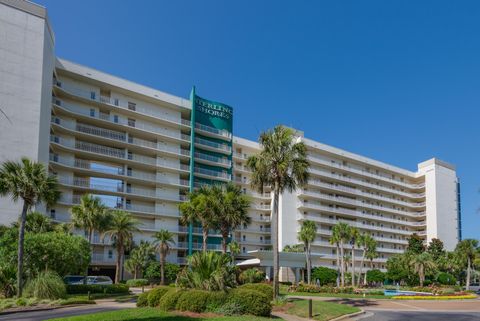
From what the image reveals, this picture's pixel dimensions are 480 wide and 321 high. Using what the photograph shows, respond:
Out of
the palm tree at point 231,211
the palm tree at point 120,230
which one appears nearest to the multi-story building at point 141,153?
the palm tree at point 120,230

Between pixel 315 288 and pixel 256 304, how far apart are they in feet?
105

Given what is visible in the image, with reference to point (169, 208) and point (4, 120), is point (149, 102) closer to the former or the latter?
point (169, 208)

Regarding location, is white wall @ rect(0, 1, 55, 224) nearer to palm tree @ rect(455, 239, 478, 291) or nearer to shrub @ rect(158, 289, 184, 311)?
shrub @ rect(158, 289, 184, 311)

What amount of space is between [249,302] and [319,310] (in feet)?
23.8

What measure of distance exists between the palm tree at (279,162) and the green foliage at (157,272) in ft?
116

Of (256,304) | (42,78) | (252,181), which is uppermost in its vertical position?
(42,78)

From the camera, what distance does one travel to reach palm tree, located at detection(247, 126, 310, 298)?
34.1 m

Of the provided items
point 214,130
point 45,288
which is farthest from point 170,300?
point 214,130

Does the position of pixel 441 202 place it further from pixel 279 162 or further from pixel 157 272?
pixel 279 162

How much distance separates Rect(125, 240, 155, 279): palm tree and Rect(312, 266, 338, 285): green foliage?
30.1 m

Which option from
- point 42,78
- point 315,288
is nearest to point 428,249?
point 315,288

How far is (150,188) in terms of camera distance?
75.6 metres

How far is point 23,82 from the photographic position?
55500 millimetres

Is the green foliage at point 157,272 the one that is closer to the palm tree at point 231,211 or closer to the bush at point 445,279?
the palm tree at point 231,211
